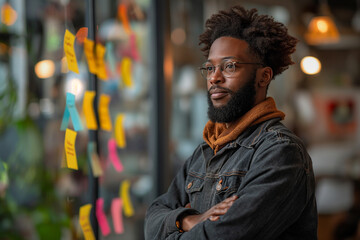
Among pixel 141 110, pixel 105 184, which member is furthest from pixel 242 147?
pixel 141 110

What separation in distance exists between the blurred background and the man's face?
0.65 meters

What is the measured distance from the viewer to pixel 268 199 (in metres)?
1.24

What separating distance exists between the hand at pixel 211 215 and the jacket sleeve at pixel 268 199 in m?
0.02

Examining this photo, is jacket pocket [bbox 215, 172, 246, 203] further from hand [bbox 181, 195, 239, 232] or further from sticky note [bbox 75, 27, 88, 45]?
sticky note [bbox 75, 27, 88, 45]

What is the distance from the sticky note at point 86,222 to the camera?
183 centimetres

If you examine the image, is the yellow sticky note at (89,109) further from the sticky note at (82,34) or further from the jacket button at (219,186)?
the jacket button at (219,186)

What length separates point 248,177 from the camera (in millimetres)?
1312

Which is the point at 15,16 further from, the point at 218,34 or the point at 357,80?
the point at 357,80

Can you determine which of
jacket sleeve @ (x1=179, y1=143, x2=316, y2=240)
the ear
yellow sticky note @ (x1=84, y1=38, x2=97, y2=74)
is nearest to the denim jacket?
jacket sleeve @ (x1=179, y1=143, x2=316, y2=240)

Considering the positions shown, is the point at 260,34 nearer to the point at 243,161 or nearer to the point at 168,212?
the point at 243,161

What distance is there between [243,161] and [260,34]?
16.5 inches

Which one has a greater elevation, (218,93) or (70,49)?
(70,49)

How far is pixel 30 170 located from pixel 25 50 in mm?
681

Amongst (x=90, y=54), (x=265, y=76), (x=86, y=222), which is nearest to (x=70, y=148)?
(x=86, y=222)
